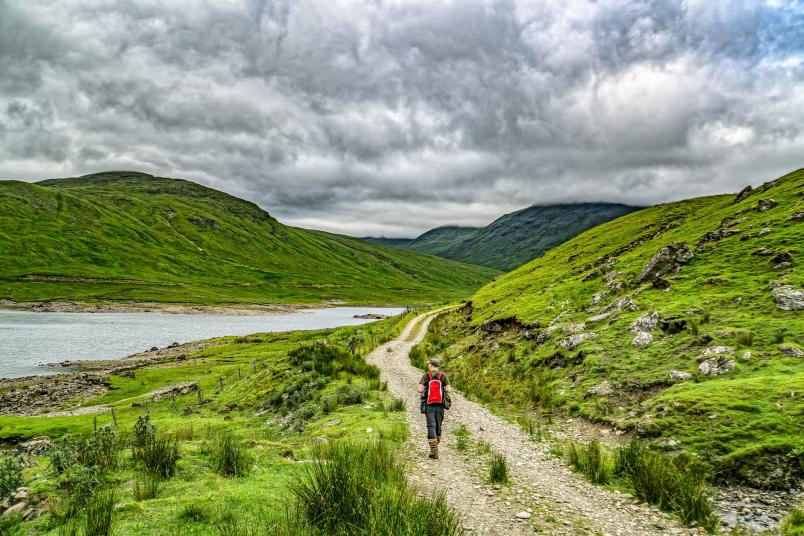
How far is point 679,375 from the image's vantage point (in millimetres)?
17422

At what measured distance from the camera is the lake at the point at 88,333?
64625 millimetres

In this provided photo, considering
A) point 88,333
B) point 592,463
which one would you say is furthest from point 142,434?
point 88,333

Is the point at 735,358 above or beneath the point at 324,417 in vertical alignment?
above

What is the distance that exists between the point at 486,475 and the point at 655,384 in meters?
9.82

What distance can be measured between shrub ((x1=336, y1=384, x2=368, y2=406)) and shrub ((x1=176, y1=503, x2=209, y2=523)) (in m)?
14.7

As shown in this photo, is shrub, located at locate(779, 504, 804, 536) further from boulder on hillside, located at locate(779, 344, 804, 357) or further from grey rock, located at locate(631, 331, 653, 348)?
grey rock, located at locate(631, 331, 653, 348)

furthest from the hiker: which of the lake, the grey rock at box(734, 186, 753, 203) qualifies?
the lake

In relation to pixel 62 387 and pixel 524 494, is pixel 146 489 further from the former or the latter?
pixel 62 387

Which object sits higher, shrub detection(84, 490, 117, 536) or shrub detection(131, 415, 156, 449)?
shrub detection(84, 490, 117, 536)

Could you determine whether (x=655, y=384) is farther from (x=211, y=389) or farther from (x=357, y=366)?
(x=211, y=389)

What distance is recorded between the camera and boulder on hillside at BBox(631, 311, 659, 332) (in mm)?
22236

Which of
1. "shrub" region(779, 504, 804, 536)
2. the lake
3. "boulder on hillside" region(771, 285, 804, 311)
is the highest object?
"boulder on hillside" region(771, 285, 804, 311)

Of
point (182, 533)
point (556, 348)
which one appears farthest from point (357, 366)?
point (182, 533)

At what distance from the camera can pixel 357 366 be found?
30922 mm
